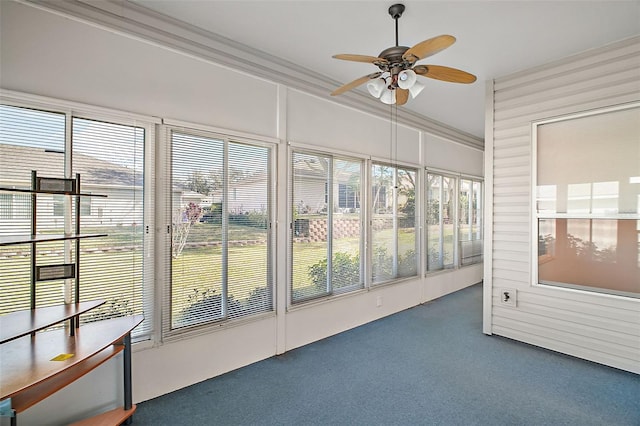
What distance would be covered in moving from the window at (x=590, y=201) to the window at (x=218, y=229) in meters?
2.99

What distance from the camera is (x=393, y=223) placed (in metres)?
4.54

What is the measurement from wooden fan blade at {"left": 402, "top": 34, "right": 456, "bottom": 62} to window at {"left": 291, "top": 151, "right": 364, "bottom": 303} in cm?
161

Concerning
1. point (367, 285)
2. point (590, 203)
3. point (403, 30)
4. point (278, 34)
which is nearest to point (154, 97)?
point (278, 34)

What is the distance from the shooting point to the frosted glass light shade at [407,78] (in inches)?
84.4

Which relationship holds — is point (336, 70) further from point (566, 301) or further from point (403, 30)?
point (566, 301)

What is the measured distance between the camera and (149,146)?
2.40m

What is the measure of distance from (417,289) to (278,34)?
3.98m

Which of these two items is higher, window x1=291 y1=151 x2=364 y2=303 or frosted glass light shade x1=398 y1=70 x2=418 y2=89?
frosted glass light shade x1=398 y1=70 x2=418 y2=89

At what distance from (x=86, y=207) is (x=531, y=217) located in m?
4.20

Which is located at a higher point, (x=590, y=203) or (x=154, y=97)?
(x=154, y=97)

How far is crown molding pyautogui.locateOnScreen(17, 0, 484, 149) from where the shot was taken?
84.8 inches

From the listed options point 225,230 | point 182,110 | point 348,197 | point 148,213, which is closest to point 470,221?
point 348,197

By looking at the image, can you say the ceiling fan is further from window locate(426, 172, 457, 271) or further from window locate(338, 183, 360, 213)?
window locate(426, 172, 457, 271)

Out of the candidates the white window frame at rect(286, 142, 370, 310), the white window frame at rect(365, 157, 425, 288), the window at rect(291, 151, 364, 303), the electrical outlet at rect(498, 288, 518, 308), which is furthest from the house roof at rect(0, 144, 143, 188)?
the electrical outlet at rect(498, 288, 518, 308)
